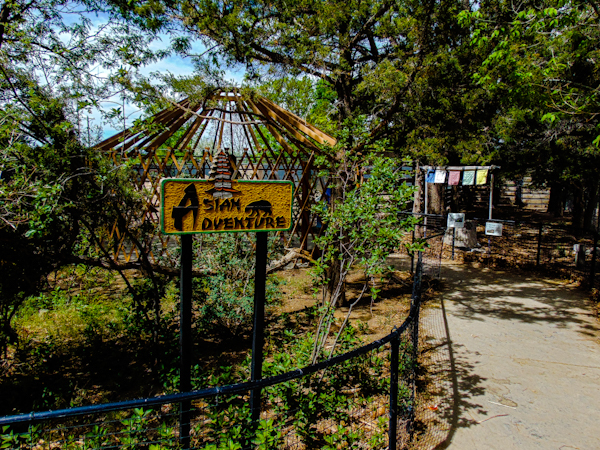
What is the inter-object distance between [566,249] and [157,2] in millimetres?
10617

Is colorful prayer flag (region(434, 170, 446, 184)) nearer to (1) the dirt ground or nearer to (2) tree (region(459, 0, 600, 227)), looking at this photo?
(2) tree (region(459, 0, 600, 227))

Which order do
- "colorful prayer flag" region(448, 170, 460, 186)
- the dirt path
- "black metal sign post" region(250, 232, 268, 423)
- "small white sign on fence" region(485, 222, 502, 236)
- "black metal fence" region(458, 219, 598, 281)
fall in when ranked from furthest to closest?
"colorful prayer flag" region(448, 170, 460, 186), "small white sign on fence" region(485, 222, 502, 236), "black metal fence" region(458, 219, 598, 281), the dirt path, "black metal sign post" region(250, 232, 268, 423)

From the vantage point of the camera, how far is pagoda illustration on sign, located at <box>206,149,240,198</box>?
6.91ft

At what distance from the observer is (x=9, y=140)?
2896mm

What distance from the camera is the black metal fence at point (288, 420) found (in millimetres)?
2139

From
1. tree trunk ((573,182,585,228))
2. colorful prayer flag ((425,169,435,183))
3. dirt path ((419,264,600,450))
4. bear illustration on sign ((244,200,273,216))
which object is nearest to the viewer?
bear illustration on sign ((244,200,273,216))

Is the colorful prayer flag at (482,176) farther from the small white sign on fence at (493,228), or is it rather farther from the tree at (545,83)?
the small white sign on fence at (493,228)

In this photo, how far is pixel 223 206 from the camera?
2.15 m

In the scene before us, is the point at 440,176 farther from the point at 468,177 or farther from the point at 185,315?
the point at 185,315

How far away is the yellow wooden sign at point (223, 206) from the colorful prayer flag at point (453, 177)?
8025mm

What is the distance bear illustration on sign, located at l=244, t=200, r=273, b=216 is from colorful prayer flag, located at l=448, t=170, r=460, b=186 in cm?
809

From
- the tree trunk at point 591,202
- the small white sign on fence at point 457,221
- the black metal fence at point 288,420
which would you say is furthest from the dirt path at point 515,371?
the tree trunk at point 591,202

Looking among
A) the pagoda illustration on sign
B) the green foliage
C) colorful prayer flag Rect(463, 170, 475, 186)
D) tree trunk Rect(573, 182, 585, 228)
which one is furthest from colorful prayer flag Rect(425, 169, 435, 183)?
the pagoda illustration on sign

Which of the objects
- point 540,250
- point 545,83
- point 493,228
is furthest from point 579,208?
point 545,83
